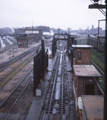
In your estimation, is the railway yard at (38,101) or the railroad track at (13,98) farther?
the railroad track at (13,98)

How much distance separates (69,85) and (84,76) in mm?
7478

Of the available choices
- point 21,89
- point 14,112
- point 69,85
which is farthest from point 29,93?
point 69,85

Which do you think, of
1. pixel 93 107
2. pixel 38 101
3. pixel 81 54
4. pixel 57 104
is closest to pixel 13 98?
pixel 38 101

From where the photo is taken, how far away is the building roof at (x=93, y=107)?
19.5ft

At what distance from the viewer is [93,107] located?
6602 millimetres

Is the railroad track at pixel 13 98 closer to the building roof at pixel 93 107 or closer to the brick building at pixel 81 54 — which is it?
the building roof at pixel 93 107

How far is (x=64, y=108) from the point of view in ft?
38.1

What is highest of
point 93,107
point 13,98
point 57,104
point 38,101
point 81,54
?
point 81,54

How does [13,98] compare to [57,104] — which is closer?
[57,104]

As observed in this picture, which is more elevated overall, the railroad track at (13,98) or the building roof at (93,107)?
the building roof at (93,107)

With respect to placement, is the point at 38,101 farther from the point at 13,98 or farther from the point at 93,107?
the point at 93,107

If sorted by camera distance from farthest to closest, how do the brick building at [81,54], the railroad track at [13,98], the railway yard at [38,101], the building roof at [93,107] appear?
the brick building at [81,54]
the railroad track at [13,98]
the railway yard at [38,101]
the building roof at [93,107]

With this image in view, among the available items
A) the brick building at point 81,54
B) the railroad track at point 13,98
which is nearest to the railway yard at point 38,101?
the railroad track at point 13,98

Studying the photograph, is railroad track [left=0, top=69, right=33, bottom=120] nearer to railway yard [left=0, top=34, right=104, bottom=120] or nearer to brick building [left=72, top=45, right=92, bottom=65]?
railway yard [left=0, top=34, right=104, bottom=120]
